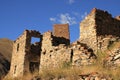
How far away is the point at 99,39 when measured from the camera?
17406 mm

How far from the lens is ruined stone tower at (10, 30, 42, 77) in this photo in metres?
24.6

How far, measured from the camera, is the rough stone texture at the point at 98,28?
57.5 ft

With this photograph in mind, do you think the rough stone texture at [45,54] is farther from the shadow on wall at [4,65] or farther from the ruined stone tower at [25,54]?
the shadow on wall at [4,65]

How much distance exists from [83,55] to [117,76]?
15.0 feet

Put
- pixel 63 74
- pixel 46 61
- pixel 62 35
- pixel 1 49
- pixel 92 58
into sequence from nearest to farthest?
1. pixel 63 74
2. pixel 92 58
3. pixel 46 61
4. pixel 62 35
5. pixel 1 49

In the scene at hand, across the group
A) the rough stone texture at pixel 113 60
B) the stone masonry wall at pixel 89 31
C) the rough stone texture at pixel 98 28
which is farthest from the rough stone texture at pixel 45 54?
the rough stone texture at pixel 113 60

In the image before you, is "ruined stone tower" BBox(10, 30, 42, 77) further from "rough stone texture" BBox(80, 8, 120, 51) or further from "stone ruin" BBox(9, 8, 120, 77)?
"rough stone texture" BBox(80, 8, 120, 51)

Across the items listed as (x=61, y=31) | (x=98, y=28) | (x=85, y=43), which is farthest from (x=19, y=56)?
(x=98, y=28)

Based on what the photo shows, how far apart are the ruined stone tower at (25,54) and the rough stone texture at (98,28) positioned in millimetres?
7295

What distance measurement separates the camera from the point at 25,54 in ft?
81.1

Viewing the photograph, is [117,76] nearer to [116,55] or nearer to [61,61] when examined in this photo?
[116,55]

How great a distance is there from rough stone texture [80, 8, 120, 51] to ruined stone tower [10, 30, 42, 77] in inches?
287

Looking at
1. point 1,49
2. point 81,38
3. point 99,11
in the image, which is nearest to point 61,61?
point 81,38

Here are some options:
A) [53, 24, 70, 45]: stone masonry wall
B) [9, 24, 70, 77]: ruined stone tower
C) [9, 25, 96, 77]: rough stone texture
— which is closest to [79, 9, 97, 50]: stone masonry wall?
[9, 25, 96, 77]: rough stone texture
